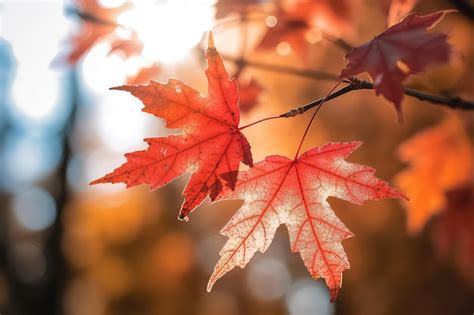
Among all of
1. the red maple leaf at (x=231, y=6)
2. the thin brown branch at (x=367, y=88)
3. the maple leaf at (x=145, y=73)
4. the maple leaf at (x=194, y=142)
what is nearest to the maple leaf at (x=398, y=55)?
the thin brown branch at (x=367, y=88)

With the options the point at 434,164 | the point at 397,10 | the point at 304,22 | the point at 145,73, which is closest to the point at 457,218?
the point at 434,164

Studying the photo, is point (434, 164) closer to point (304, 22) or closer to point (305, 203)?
point (304, 22)

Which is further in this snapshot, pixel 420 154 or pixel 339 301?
pixel 339 301

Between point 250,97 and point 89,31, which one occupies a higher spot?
point 89,31

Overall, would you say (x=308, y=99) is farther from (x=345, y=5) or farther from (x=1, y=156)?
(x=1, y=156)

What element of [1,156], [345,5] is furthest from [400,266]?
[1,156]

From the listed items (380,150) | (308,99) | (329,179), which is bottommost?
(380,150)

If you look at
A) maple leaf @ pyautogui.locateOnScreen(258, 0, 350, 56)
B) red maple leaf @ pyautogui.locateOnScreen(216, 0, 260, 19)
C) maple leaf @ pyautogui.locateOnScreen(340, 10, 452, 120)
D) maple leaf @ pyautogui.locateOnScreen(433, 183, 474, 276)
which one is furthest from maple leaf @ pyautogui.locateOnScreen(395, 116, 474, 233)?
maple leaf @ pyautogui.locateOnScreen(340, 10, 452, 120)
